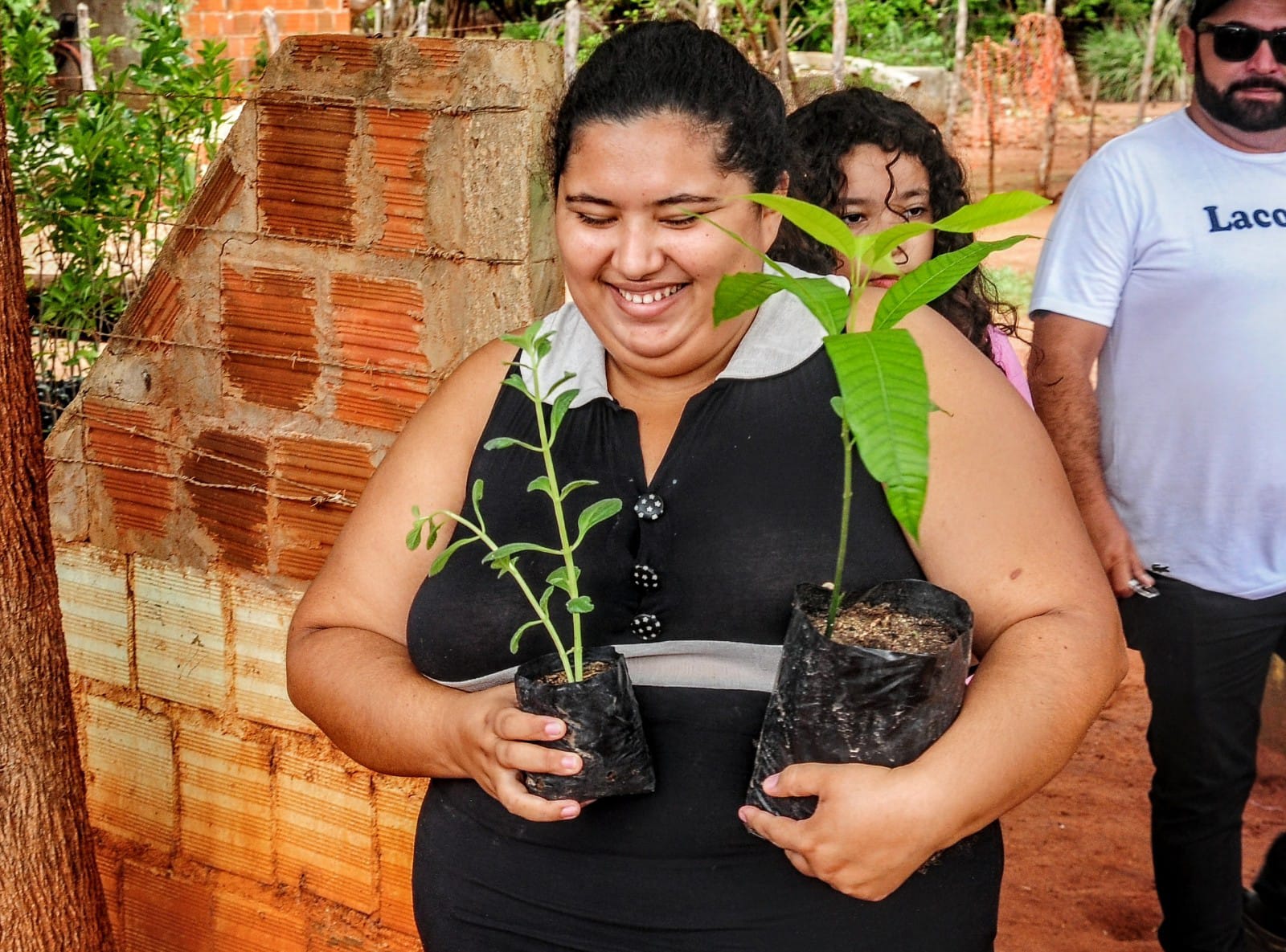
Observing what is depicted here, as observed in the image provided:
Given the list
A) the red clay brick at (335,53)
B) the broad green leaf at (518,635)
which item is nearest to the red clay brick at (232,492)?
the red clay brick at (335,53)

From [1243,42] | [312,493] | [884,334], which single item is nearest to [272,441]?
[312,493]

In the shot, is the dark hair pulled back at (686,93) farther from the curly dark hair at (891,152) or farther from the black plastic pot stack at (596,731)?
the curly dark hair at (891,152)

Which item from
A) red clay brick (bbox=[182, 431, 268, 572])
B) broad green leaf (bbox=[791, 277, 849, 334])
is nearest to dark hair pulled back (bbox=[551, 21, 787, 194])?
broad green leaf (bbox=[791, 277, 849, 334])

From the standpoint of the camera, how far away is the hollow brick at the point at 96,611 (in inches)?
115

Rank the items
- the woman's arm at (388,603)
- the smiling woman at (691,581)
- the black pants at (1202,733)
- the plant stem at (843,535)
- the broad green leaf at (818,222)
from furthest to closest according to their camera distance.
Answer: the black pants at (1202,733), the woman's arm at (388,603), the smiling woman at (691,581), the plant stem at (843,535), the broad green leaf at (818,222)

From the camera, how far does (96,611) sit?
9.71 feet

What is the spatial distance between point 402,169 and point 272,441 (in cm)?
57

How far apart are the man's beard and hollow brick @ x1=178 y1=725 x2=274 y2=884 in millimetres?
2270

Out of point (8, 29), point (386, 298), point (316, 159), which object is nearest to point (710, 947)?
point (386, 298)

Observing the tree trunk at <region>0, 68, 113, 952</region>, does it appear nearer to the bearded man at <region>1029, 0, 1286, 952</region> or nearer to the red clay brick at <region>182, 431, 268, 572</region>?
the red clay brick at <region>182, 431, 268, 572</region>

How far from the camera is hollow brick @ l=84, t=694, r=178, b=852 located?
295 centimetres

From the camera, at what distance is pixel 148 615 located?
2.90 m

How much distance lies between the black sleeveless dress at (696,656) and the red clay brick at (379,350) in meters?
0.76

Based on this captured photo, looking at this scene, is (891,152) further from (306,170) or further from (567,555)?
(567,555)
